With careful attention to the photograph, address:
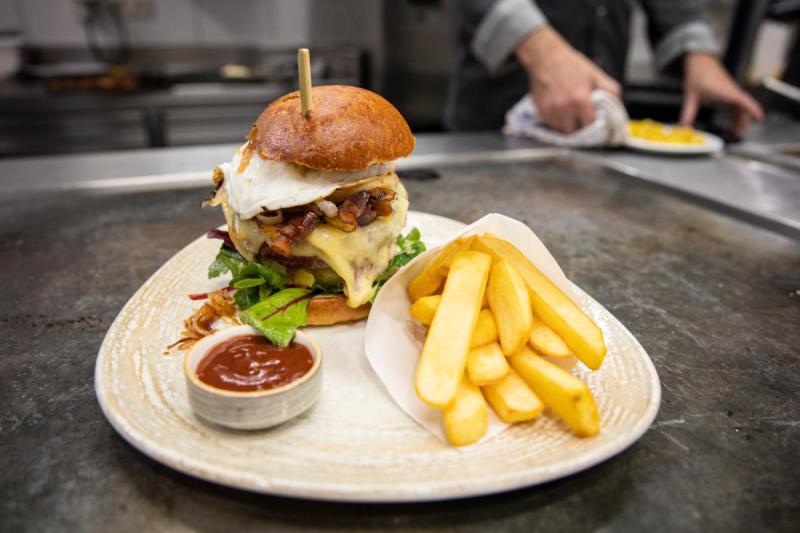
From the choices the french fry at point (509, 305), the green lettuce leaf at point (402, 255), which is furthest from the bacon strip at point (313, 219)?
the french fry at point (509, 305)

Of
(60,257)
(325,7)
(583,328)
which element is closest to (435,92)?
(325,7)

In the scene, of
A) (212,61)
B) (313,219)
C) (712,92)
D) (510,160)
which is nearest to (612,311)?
(313,219)

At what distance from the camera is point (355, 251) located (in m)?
A: 1.92

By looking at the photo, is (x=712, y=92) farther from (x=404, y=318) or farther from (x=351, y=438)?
(x=351, y=438)

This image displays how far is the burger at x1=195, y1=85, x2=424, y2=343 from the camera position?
1.82 metres

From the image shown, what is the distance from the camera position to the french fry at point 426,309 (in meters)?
1.59

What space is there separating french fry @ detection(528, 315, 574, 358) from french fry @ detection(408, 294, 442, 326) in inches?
11.0

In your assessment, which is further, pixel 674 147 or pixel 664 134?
pixel 664 134

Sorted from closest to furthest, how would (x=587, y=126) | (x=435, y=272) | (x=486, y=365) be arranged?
1. (x=486, y=365)
2. (x=435, y=272)
3. (x=587, y=126)

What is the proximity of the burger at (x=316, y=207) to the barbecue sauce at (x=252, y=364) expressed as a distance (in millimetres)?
196

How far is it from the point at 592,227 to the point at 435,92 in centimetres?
523

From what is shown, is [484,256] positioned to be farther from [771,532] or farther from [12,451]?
[12,451]

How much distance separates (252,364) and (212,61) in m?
7.94

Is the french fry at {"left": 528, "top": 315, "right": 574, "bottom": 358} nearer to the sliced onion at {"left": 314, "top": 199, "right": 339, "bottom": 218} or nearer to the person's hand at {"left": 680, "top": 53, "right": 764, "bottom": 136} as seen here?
the sliced onion at {"left": 314, "top": 199, "right": 339, "bottom": 218}
